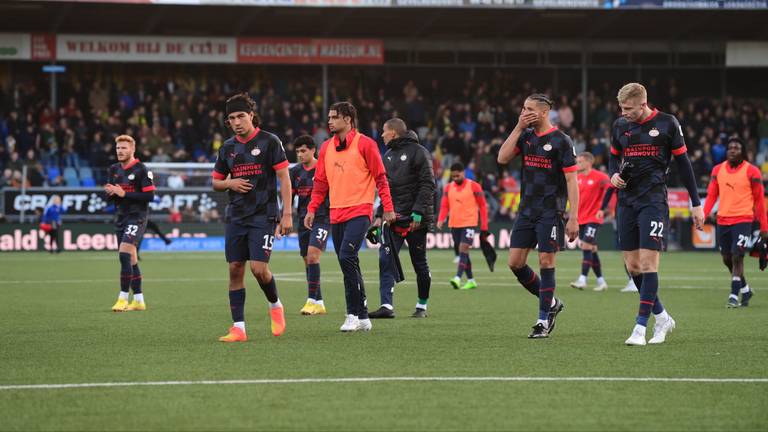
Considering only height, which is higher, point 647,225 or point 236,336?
point 647,225

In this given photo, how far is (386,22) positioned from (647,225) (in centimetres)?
3372

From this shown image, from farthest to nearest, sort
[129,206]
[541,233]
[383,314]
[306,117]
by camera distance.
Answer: [306,117]
[129,206]
[383,314]
[541,233]

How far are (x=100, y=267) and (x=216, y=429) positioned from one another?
66.6 feet

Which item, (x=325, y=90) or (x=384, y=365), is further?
(x=325, y=90)

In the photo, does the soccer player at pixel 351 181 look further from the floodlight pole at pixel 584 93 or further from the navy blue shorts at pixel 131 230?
the floodlight pole at pixel 584 93

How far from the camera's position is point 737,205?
1619cm

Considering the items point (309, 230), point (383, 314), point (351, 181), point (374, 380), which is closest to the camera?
point (374, 380)

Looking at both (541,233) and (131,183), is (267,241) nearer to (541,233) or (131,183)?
(541,233)

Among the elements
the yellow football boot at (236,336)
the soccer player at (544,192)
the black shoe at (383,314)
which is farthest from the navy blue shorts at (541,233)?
the black shoe at (383,314)

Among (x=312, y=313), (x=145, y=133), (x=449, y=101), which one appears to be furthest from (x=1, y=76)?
(x=312, y=313)

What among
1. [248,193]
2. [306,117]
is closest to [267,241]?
[248,193]

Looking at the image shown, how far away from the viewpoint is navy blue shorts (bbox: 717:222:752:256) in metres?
16.1

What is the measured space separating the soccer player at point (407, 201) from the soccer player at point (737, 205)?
4.18 metres

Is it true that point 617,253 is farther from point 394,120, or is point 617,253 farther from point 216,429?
point 216,429
